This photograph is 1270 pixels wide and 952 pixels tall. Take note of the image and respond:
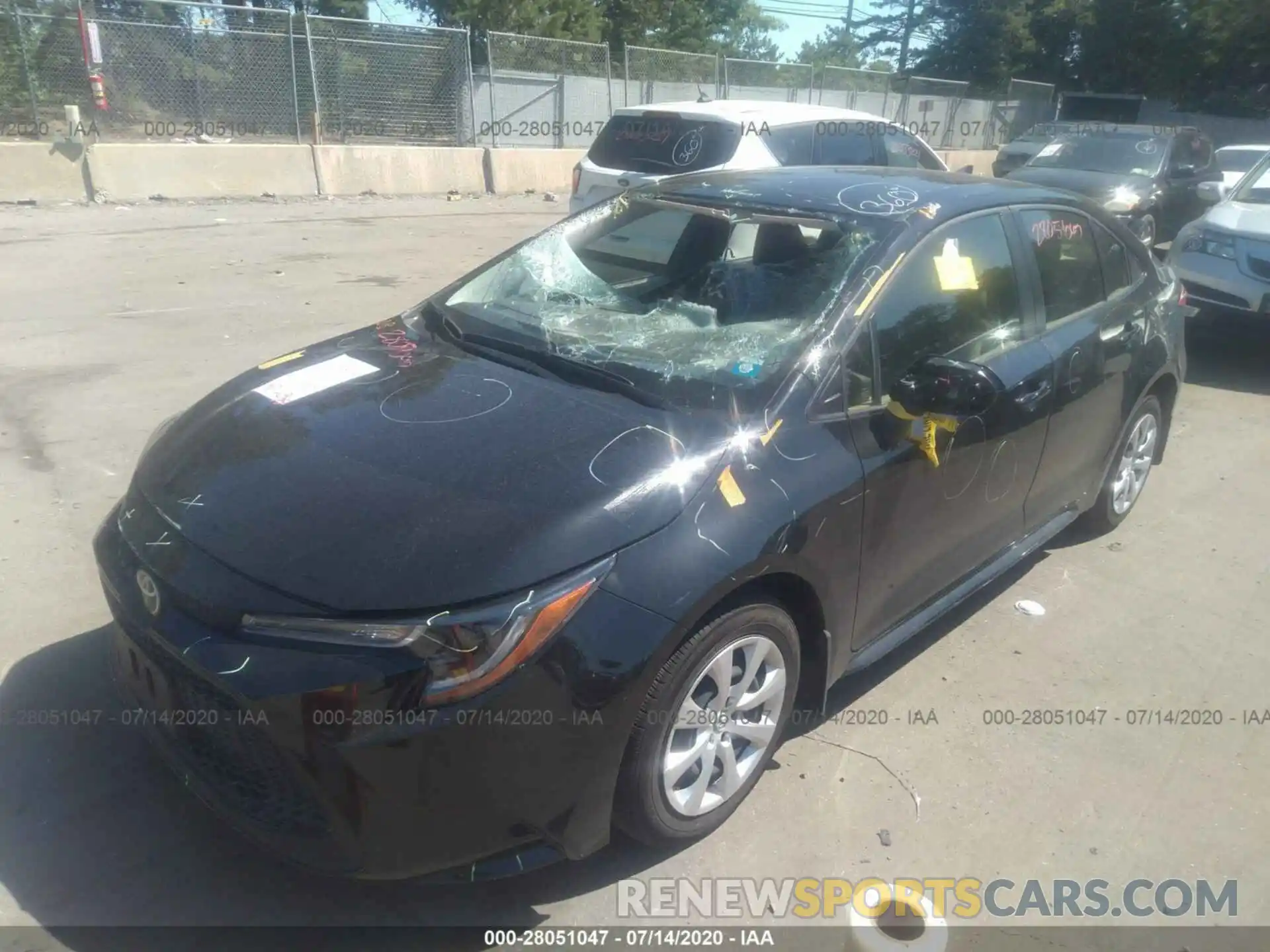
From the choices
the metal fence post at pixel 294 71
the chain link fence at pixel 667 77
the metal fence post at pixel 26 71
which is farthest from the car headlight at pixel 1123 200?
the metal fence post at pixel 26 71

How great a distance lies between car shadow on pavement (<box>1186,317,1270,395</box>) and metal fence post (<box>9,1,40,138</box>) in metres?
13.4

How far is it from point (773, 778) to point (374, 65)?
50.1ft

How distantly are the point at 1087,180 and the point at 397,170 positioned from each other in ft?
30.8

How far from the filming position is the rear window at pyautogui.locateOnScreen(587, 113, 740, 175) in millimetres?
8508

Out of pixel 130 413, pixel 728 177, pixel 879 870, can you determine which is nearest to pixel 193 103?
pixel 130 413

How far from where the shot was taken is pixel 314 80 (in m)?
15.1

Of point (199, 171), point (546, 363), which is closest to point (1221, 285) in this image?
point (546, 363)

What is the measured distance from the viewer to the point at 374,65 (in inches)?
625

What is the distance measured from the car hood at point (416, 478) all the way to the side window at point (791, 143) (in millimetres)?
6130

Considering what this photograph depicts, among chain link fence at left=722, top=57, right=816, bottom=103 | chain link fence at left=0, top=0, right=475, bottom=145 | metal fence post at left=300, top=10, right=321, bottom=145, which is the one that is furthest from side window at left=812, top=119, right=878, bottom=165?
chain link fence at left=722, top=57, right=816, bottom=103

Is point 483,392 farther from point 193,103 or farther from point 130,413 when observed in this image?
point 193,103

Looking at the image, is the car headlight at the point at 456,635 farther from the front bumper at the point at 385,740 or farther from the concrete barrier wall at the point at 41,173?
the concrete barrier wall at the point at 41,173

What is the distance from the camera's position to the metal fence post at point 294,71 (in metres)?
14.8

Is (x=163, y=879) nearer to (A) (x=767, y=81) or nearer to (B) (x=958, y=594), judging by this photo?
(B) (x=958, y=594)
